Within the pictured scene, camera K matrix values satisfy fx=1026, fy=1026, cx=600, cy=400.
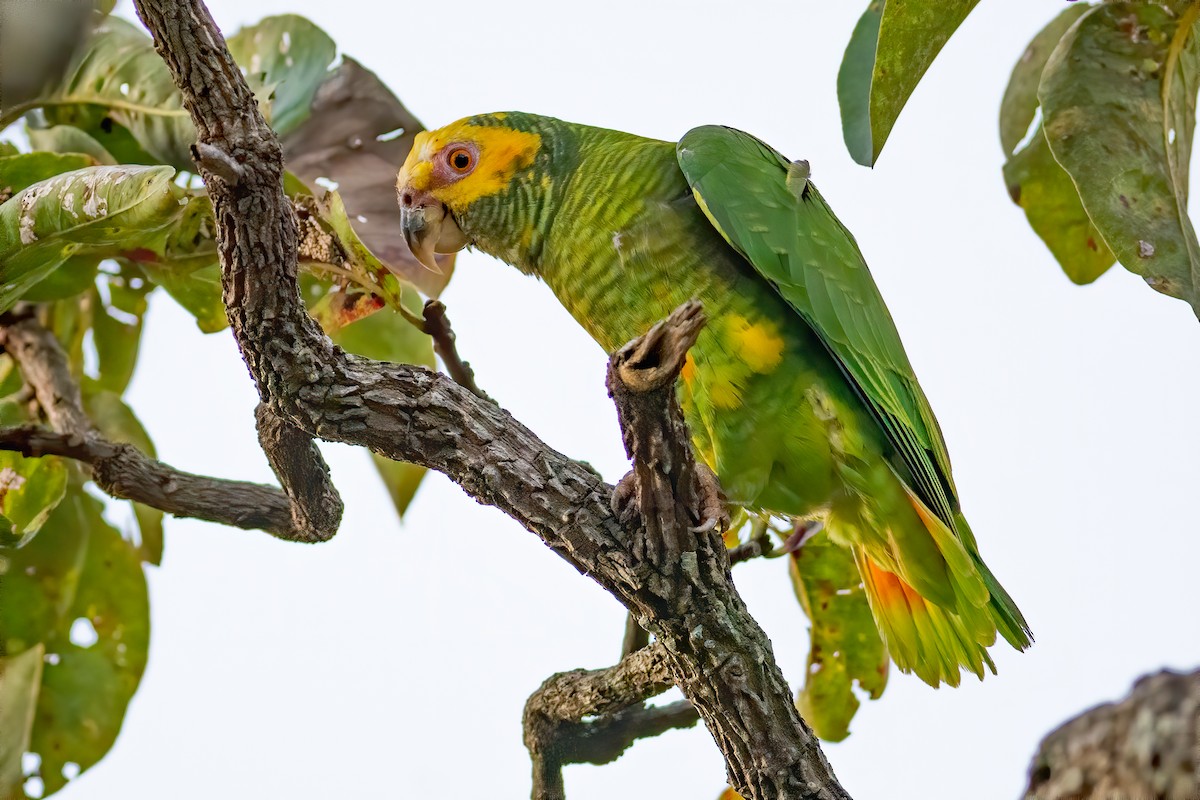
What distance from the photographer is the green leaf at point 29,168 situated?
5.12 feet

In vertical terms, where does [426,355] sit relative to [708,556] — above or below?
above

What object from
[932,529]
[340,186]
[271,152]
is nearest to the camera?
[271,152]

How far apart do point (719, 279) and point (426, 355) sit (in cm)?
67

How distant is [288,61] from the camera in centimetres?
200

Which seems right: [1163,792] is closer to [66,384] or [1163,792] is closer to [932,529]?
[932,529]

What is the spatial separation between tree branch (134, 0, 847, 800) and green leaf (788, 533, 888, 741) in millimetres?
564

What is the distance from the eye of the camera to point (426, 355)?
199 centimetres

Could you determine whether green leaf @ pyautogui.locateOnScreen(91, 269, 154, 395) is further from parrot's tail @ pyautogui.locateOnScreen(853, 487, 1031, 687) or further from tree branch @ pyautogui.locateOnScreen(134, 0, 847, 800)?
parrot's tail @ pyautogui.locateOnScreen(853, 487, 1031, 687)

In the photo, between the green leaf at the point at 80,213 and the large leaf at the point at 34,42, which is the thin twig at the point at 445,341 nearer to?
the green leaf at the point at 80,213

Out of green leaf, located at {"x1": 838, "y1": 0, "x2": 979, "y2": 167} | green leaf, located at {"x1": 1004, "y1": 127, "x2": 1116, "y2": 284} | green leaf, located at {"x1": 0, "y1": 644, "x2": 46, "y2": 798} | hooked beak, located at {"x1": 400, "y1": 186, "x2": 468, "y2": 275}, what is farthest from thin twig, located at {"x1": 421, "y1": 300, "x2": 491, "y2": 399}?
green leaf, located at {"x1": 1004, "y1": 127, "x2": 1116, "y2": 284}

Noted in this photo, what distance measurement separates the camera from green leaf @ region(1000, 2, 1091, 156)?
→ 2078 millimetres

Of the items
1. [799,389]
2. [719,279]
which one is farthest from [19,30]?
[799,389]

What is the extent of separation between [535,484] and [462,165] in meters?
0.78

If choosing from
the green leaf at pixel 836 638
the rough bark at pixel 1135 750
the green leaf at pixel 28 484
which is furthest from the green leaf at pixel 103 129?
the rough bark at pixel 1135 750
